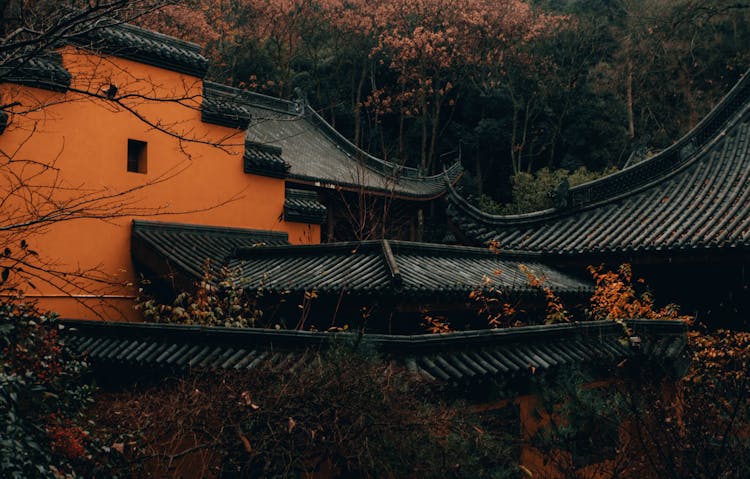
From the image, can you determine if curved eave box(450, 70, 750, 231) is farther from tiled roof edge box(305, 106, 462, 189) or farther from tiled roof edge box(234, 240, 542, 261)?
tiled roof edge box(305, 106, 462, 189)

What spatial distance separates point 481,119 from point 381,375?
1168 inches

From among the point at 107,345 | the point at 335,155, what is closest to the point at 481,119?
the point at 335,155

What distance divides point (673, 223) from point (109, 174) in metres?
9.73

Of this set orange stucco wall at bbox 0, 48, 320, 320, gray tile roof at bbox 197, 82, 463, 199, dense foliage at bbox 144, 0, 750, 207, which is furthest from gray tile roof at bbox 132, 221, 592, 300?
dense foliage at bbox 144, 0, 750, 207

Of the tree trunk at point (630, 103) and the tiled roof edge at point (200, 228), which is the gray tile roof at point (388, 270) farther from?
the tree trunk at point (630, 103)

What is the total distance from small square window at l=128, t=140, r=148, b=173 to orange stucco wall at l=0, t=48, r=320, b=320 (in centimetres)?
13

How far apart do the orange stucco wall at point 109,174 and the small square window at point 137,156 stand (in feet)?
0.41

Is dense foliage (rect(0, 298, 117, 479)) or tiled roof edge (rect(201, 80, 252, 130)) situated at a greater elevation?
tiled roof edge (rect(201, 80, 252, 130))

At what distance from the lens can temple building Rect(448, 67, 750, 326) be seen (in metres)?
11.2

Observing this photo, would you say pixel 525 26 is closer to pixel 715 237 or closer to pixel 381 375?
pixel 715 237

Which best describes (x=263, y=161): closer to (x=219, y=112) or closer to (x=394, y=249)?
(x=219, y=112)

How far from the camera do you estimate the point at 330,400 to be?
14.6ft

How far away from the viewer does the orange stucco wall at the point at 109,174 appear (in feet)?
35.7

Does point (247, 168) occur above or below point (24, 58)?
below
